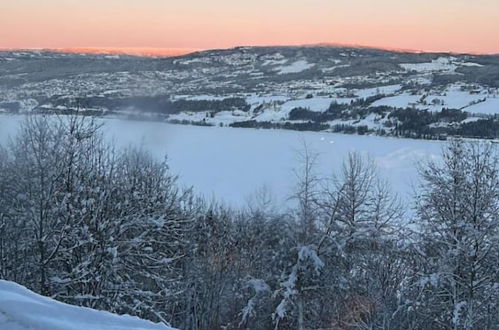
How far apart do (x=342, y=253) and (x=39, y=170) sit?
11.4 meters

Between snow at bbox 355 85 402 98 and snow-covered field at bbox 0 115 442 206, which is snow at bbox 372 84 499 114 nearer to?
snow at bbox 355 85 402 98

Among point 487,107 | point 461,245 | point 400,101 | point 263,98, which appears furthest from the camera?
point 263,98

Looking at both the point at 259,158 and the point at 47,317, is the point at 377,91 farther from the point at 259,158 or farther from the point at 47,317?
the point at 47,317

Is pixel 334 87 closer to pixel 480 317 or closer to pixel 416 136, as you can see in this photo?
pixel 416 136

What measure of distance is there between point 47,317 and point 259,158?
45673mm

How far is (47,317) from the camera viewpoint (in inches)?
127

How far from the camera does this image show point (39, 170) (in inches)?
601

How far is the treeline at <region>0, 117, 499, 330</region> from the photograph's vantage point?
14852mm

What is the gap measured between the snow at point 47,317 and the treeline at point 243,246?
9.59 m

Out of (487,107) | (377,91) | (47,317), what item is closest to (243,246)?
(47,317)

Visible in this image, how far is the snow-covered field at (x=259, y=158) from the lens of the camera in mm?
37562

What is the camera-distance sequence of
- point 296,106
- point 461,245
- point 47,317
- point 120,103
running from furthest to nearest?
point 296,106, point 120,103, point 461,245, point 47,317

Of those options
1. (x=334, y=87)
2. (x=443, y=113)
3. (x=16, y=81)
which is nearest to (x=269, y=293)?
(x=16, y=81)

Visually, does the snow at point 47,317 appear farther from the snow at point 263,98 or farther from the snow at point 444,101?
the snow at point 263,98
